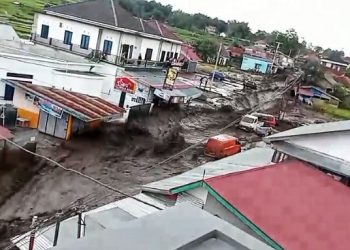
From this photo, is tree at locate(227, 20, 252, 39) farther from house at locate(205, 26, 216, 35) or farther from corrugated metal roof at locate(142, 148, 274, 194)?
corrugated metal roof at locate(142, 148, 274, 194)

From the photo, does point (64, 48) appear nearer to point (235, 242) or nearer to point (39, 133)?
point (39, 133)

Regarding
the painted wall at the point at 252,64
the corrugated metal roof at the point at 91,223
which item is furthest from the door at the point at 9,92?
the painted wall at the point at 252,64

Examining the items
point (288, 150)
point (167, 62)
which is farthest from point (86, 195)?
point (167, 62)

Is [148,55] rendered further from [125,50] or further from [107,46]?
[107,46]

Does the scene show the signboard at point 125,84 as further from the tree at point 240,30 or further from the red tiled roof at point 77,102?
the tree at point 240,30

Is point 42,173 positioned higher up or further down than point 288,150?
further down

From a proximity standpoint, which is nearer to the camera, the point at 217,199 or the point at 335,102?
the point at 217,199
